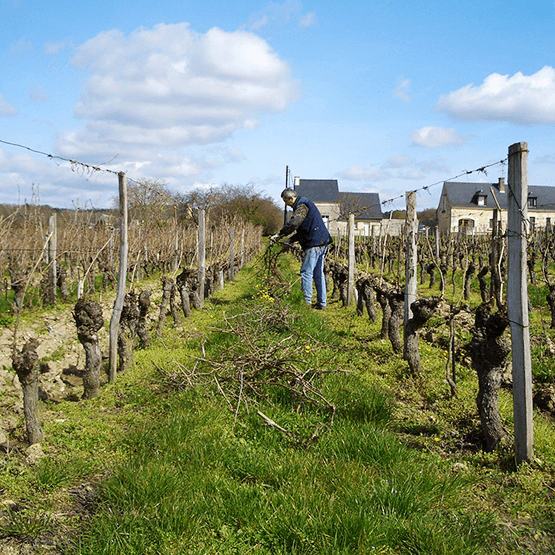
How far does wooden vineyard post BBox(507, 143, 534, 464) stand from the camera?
322 cm

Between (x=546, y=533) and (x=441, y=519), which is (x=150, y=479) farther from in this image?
(x=546, y=533)

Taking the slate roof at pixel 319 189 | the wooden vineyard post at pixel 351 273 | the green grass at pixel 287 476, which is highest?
the slate roof at pixel 319 189

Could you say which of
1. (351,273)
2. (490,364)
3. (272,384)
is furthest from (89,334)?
(351,273)

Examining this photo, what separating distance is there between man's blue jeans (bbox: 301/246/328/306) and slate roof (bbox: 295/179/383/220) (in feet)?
156

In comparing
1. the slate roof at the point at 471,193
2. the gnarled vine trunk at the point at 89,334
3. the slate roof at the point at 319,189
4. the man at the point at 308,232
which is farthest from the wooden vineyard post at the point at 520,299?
the slate roof at the point at 319,189

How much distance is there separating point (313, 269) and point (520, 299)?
5.37 metres

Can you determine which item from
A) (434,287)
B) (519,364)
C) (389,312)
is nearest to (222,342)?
(389,312)

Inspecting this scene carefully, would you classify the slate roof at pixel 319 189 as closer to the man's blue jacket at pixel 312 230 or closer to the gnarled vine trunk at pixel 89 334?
the man's blue jacket at pixel 312 230

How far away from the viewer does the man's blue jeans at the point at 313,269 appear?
8352 millimetres

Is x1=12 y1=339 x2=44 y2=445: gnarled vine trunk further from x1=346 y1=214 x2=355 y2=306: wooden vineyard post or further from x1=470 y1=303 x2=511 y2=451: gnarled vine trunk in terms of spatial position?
x1=346 y1=214 x2=355 y2=306: wooden vineyard post

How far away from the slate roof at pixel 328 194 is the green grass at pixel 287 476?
2056 inches

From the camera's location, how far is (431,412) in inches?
171

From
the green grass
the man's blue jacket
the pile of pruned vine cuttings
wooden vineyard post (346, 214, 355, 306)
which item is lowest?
the green grass

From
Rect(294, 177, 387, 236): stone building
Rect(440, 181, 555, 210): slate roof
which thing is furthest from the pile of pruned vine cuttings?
Rect(294, 177, 387, 236): stone building
